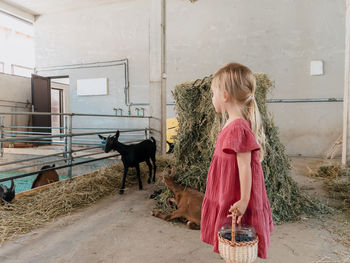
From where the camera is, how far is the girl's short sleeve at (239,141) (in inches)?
42.2

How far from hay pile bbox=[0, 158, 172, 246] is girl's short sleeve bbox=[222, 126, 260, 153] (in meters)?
1.89

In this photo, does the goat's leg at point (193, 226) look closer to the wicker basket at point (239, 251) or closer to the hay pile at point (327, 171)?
the wicker basket at point (239, 251)

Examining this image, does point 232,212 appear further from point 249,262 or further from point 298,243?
point 298,243

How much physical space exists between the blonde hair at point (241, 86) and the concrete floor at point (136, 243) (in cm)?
107

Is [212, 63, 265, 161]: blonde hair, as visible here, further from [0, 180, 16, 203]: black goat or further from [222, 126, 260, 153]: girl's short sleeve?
[0, 180, 16, 203]: black goat

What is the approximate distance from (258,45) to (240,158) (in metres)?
6.30

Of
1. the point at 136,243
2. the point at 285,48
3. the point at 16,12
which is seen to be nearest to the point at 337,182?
the point at 136,243

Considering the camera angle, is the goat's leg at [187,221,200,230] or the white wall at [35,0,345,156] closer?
the goat's leg at [187,221,200,230]

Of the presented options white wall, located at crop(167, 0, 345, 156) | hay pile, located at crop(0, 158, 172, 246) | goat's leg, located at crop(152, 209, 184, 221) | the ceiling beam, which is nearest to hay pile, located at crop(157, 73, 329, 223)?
goat's leg, located at crop(152, 209, 184, 221)

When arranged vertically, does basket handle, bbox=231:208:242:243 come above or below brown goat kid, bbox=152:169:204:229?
above

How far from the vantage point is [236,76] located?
3.70ft

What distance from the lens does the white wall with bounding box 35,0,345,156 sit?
20.2ft

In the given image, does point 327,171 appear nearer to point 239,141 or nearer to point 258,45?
point 258,45

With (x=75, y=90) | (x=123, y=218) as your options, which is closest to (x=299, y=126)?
(x=123, y=218)
